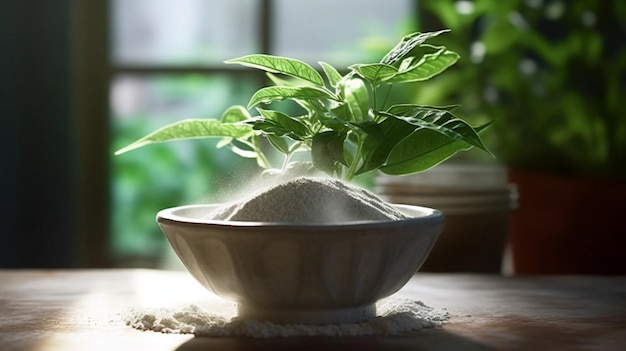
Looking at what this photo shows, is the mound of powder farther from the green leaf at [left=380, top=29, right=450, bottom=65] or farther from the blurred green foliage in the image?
the blurred green foliage

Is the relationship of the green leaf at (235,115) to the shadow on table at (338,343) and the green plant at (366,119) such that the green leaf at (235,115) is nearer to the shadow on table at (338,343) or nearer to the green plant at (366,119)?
the green plant at (366,119)

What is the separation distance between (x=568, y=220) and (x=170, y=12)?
4.80 ft

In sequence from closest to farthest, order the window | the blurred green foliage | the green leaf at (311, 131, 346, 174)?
the green leaf at (311, 131, 346, 174) → the blurred green foliage → the window

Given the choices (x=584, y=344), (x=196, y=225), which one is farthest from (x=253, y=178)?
(x=584, y=344)

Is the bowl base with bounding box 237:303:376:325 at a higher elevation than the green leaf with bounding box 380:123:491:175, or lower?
lower

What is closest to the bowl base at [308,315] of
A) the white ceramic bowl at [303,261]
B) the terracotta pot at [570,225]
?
the white ceramic bowl at [303,261]

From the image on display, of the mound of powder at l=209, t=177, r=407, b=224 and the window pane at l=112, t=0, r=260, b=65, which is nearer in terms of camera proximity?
the mound of powder at l=209, t=177, r=407, b=224

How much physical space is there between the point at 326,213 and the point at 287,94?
12 cm

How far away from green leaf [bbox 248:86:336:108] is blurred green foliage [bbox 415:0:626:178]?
1.32m

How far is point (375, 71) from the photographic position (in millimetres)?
870

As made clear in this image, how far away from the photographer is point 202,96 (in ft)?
9.52

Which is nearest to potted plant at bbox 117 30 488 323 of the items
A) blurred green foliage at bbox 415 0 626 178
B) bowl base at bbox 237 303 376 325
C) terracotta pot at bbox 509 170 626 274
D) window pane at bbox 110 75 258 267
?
bowl base at bbox 237 303 376 325

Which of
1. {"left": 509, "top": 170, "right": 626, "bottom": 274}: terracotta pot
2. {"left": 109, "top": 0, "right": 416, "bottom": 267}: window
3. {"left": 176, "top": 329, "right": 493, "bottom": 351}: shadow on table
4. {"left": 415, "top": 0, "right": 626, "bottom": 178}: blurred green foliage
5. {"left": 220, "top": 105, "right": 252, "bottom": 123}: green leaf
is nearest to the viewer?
{"left": 176, "top": 329, "right": 493, "bottom": 351}: shadow on table

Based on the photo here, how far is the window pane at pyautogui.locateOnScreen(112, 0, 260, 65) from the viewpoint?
114 inches
